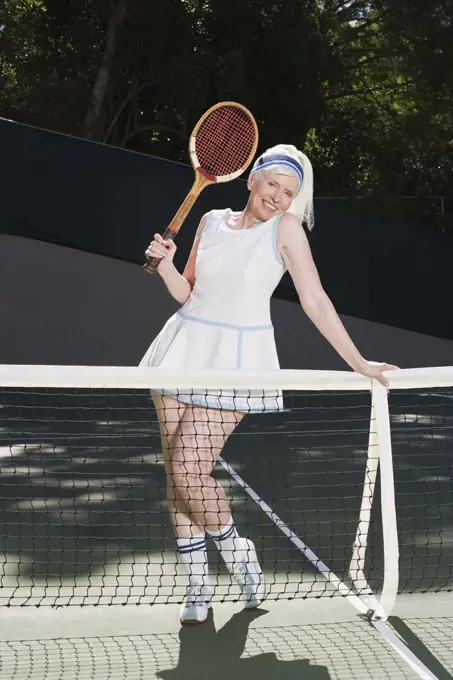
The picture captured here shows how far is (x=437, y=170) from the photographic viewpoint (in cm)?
1534

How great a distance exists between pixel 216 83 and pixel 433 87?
3.47 meters

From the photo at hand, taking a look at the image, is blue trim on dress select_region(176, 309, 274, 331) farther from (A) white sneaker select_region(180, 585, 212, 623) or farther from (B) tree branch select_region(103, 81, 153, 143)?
(B) tree branch select_region(103, 81, 153, 143)

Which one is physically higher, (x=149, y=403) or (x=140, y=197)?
(x=140, y=197)

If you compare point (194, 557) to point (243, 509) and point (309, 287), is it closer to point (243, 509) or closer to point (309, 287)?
point (309, 287)

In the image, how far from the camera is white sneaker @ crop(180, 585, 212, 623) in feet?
11.1

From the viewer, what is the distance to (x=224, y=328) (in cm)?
333

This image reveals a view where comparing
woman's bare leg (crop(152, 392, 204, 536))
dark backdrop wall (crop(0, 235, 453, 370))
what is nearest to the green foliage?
dark backdrop wall (crop(0, 235, 453, 370))

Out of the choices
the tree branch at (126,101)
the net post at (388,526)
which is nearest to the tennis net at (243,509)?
the net post at (388,526)

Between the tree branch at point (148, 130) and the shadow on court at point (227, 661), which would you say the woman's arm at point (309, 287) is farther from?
the tree branch at point (148, 130)

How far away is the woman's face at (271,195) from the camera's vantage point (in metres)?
3.39

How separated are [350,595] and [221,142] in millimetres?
1912

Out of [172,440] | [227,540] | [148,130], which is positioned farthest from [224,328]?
[148,130]

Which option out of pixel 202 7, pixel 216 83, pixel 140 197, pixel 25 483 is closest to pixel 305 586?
pixel 25 483

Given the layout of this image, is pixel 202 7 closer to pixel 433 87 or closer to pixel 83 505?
pixel 433 87
